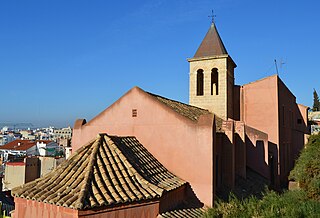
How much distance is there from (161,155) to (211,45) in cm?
1235

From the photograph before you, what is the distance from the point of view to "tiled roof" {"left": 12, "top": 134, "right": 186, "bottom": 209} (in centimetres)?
824

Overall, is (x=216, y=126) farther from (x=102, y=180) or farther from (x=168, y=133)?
(x=102, y=180)

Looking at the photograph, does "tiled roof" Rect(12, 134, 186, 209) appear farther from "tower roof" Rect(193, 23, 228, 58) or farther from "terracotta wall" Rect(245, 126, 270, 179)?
"tower roof" Rect(193, 23, 228, 58)

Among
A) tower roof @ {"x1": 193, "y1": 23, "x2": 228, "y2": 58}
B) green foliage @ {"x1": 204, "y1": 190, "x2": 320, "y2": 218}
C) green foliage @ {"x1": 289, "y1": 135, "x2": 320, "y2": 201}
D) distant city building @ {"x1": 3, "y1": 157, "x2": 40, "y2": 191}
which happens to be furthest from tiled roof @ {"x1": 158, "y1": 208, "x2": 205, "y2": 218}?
distant city building @ {"x1": 3, "y1": 157, "x2": 40, "y2": 191}

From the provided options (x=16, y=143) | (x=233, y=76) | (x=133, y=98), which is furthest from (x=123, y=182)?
(x=16, y=143)

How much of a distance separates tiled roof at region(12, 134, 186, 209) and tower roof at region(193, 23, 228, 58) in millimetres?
12308

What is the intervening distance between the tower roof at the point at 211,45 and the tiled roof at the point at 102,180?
40.4ft

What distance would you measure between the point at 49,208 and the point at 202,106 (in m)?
14.2

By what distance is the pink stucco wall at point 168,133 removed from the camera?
11.0 m

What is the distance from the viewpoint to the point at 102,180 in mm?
8945

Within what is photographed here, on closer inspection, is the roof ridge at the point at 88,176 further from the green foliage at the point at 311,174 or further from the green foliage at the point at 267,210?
the green foliage at the point at 311,174

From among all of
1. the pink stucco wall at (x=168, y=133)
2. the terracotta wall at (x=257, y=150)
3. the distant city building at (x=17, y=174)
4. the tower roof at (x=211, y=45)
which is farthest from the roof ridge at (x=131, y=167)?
the distant city building at (x=17, y=174)

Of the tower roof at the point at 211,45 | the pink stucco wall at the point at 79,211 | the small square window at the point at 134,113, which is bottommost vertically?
the pink stucco wall at the point at 79,211

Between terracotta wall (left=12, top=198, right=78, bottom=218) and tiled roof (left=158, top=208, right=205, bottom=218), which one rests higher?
terracotta wall (left=12, top=198, right=78, bottom=218)
